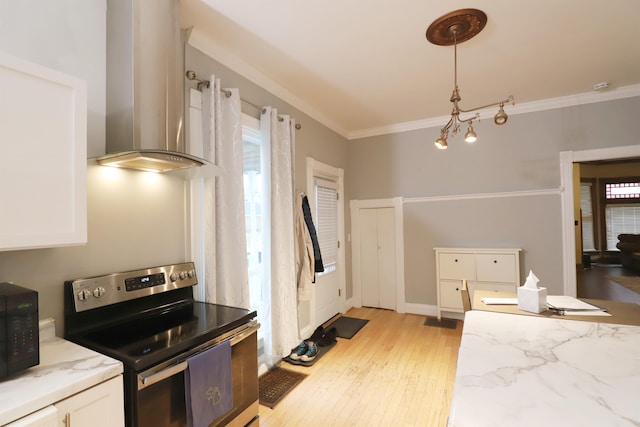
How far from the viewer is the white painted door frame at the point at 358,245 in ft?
14.1

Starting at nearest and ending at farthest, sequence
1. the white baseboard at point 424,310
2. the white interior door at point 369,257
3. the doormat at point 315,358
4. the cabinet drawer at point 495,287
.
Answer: the doormat at point 315,358 → the cabinet drawer at point 495,287 → the white baseboard at point 424,310 → the white interior door at point 369,257

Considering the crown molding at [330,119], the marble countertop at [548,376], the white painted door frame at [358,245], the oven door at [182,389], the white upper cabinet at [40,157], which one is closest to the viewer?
the marble countertop at [548,376]

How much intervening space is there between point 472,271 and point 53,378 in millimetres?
3918

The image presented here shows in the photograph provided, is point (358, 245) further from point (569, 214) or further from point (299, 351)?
point (569, 214)

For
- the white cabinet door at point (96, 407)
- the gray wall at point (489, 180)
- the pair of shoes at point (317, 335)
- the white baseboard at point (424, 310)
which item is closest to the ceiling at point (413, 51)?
the gray wall at point (489, 180)

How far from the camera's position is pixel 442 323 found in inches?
152

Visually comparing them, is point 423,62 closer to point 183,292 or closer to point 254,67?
point 254,67

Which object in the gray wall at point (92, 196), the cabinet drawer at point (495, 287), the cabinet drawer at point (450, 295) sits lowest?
the cabinet drawer at point (450, 295)

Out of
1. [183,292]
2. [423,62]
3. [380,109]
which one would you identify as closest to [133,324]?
[183,292]

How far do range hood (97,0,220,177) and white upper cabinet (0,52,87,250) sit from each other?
23cm

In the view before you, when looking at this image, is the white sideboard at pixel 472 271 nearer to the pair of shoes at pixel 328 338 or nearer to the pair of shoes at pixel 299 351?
the pair of shoes at pixel 328 338

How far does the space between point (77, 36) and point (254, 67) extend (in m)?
1.35

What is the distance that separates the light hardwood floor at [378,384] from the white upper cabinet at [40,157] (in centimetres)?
178

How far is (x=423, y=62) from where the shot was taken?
103 inches
